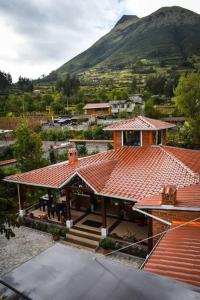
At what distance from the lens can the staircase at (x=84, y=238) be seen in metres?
13.3

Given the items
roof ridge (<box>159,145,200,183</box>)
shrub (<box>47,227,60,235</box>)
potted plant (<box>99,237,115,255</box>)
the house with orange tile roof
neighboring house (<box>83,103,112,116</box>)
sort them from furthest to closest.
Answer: neighboring house (<box>83,103,112,116</box>)
shrub (<box>47,227,60,235</box>)
roof ridge (<box>159,145,200,183</box>)
potted plant (<box>99,237,115,255</box>)
the house with orange tile roof

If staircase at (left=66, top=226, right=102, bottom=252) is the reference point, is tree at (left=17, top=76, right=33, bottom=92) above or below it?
above

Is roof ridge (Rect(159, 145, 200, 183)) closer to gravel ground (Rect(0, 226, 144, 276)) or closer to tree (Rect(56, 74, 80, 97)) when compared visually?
gravel ground (Rect(0, 226, 144, 276))

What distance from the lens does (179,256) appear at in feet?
23.9

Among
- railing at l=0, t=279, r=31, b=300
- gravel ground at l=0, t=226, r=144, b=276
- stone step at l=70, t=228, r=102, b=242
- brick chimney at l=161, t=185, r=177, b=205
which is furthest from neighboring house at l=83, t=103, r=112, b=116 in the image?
railing at l=0, t=279, r=31, b=300

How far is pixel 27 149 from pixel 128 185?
10.3 meters

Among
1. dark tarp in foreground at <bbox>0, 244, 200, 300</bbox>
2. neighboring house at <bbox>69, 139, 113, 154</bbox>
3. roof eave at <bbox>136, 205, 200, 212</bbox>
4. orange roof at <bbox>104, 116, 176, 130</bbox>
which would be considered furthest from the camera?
neighboring house at <bbox>69, 139, 113, 154</bbox>

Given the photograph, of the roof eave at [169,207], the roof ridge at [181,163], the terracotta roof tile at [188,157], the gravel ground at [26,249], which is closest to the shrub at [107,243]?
the gravel ground at [26,249]

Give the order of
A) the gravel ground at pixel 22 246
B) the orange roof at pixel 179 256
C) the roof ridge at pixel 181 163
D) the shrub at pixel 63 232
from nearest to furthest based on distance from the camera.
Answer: the orange roof at pixel 179 256 → the gravel ground at pixel 22 246 → the roof ridge at pixel 181 163 → the shrub at pixel 63 232

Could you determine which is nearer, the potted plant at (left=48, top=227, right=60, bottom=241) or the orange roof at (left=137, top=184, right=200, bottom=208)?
the orange roof at (left=137, top=184, right=200, bottom=208)

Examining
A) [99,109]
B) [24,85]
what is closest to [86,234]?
[99,109]

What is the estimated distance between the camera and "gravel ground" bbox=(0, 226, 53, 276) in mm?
12133

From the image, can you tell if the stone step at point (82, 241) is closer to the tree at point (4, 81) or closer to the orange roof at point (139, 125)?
the orange roof at point (139, 125)

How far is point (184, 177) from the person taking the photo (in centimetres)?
1338
